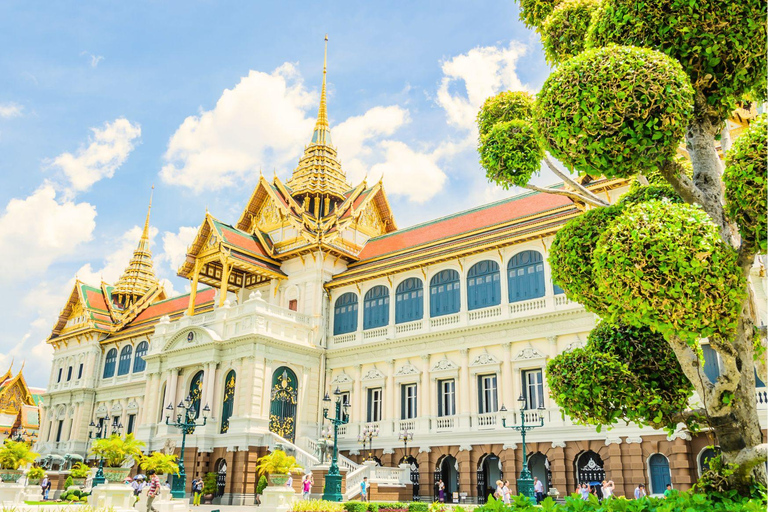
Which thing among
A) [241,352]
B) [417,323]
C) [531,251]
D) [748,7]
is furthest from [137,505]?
[748,7]

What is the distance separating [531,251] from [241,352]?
13.7 metres

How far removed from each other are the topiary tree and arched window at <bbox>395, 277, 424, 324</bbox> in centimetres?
1889

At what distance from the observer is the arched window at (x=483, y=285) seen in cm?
2638

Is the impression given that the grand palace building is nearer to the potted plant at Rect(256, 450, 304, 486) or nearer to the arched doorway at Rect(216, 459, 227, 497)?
the arched doorway at Rect(216, 459, 227, 497)

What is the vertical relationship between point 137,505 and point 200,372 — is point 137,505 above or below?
below

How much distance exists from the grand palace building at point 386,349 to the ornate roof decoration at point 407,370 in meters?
0.07

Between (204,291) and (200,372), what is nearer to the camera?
(200,372)

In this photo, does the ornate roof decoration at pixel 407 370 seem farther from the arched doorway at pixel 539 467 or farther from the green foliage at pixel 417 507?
the green foliage at pixel 417 507

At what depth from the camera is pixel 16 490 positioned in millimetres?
24375

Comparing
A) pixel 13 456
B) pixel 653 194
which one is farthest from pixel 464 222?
pixel 13 456

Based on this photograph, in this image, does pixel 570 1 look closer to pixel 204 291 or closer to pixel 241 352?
pixel 241 352

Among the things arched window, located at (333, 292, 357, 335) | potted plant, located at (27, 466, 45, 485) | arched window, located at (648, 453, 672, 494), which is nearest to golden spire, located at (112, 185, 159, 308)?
potted plant, located at (27, 466, 45, 485)

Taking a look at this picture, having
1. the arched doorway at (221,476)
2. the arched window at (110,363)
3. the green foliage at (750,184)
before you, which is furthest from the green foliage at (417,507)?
the arched window at (110,363)

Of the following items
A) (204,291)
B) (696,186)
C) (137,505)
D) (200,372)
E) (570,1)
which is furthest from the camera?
(204,291)
